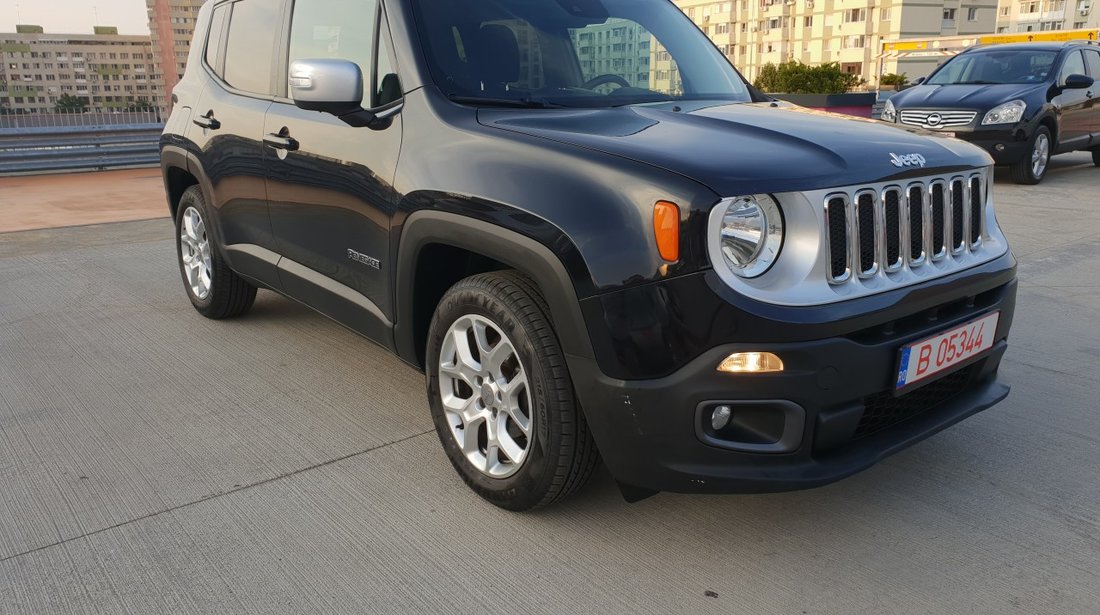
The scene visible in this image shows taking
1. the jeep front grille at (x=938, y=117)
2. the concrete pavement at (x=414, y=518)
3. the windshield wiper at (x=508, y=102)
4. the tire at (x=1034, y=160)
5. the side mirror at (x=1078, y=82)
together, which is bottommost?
the concrete pavement at (x=414, y=518)

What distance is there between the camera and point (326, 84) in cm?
291

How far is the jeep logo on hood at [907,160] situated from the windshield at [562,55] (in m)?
1.03

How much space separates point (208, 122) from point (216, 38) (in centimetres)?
50

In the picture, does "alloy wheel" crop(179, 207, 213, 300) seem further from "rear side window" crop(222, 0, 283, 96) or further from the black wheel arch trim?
the black wheel arch trim

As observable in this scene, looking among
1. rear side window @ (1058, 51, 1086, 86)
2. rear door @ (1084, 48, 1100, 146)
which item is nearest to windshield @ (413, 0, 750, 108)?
rear side window @ (1058, 51, 1086, 86)

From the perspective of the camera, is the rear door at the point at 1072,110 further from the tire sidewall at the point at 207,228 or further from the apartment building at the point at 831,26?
the apartment building at the point at 831,26

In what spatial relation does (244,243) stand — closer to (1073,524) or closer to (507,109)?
(507,109)

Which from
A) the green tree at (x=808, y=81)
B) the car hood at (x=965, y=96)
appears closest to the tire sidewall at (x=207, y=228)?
the car hood at (x=965, y=96)

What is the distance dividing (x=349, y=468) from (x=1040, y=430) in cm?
258

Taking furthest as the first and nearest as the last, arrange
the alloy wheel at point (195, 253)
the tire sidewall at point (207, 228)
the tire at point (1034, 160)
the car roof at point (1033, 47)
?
the car roof at point (1033, 47), the tire at point (1034, 160), the alloy wheel at point (195, 253), the tire sidewall at point (207, 228)

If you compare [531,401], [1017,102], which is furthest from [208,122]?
[1017,102]

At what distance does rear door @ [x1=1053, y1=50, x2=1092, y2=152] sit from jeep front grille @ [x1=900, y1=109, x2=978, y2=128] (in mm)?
1217

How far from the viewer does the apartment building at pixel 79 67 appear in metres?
83.6

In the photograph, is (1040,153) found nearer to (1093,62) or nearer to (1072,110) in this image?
(1072,110)
